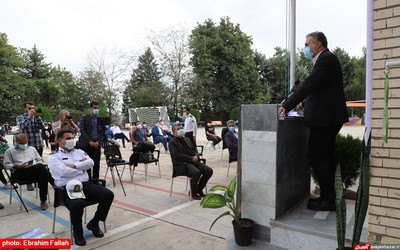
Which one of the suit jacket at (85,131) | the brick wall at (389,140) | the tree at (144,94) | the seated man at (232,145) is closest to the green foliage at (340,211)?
the brick wall at (389,140)

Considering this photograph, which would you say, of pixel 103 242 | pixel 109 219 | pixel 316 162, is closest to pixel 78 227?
pixel 103 242

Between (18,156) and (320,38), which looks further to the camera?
(18,156)

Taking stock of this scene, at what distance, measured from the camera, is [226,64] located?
1277 inches

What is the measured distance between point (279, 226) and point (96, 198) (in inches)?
86.6

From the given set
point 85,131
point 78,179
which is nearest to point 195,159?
point 78,179

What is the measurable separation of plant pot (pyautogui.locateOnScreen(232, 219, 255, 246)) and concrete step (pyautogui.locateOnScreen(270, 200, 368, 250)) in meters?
0.22

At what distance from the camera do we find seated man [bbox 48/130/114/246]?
3363 mm

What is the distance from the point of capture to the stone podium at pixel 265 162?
→ 9.61ft

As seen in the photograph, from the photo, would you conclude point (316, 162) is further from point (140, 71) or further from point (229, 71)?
point (140, 71)

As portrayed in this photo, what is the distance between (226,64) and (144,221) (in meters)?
29.8

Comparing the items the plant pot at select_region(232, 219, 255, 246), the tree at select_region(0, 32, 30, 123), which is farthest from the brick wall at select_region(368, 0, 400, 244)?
the tree at select_region(0, 32, 30, 123)

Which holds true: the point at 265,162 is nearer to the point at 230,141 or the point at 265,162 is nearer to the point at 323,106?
the point at 323,106

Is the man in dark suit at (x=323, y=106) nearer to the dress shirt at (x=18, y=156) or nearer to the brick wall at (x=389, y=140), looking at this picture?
the brick wall at (x=389, y=140)

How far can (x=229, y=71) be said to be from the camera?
107 ft
